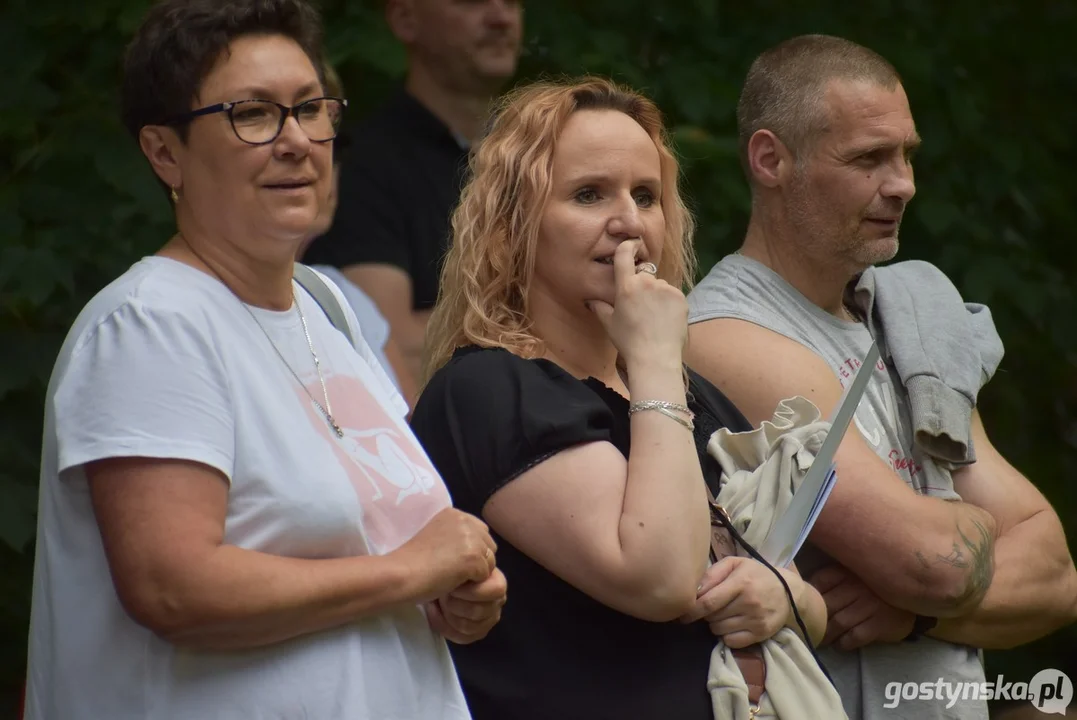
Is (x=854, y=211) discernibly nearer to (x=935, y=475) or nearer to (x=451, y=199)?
(x=935, y=475)

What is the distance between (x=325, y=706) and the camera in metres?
1.85

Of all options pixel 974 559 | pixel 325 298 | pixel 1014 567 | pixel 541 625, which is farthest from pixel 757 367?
pixel 325 298

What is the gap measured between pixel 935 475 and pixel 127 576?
69.2 inches

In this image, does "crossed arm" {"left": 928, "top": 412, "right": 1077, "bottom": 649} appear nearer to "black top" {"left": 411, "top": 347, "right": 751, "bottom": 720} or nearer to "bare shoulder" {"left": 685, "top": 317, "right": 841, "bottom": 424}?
"bare shoulder" {"left": 685, "top": 317, "right": 841, "bottom": 424}

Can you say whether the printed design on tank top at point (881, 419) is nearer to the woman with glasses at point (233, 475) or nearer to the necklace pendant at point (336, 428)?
the woman with glasses at point (233, 475)

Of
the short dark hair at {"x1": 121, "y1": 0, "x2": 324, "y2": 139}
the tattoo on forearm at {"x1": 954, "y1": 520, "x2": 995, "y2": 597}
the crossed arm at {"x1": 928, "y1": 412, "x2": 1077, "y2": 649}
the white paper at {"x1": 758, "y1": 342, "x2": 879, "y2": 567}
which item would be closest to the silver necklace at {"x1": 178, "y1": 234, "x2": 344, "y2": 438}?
the short dark hair at {"x1": 121, "y1": 0, "x2": 324, "y2": 139}

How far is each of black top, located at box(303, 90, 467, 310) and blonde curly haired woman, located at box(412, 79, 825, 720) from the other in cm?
74

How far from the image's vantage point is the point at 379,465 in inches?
78.9

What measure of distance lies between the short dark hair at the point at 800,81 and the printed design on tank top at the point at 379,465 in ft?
4.67

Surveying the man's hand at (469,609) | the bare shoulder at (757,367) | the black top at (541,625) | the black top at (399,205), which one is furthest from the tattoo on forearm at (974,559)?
the black top at (399,205)

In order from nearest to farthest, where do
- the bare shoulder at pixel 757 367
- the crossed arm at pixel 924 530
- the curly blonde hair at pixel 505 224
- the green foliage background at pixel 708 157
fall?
the curly blonde hair at pixel 505 224
the crossed arm at pixel 924 530
the bare shoulder at pixel 757 367
the green foliage background at pixel 708 157

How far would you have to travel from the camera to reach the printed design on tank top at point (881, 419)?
292 centimetres

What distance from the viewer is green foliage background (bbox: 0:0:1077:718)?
11.5 feet

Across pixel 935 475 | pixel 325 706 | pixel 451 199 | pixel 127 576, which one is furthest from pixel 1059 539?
pixel 127 576
